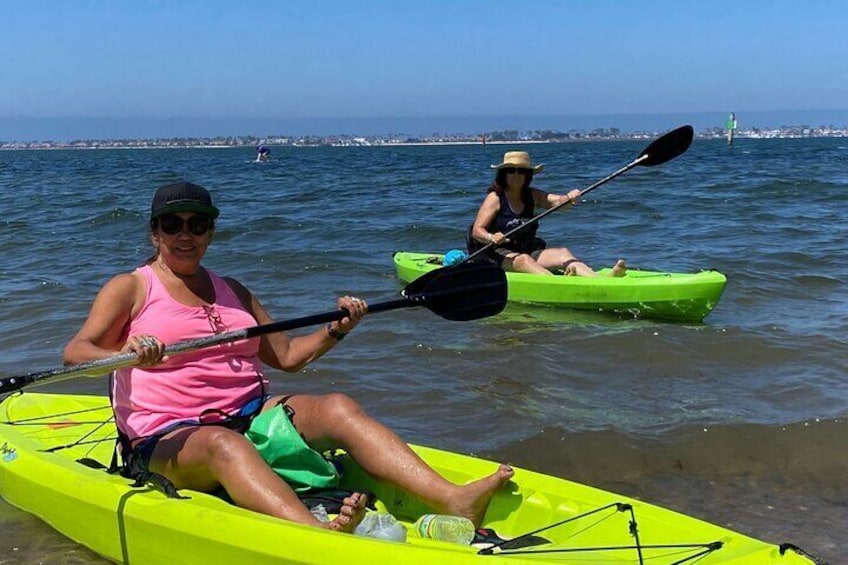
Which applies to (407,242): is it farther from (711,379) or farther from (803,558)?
(803,558)

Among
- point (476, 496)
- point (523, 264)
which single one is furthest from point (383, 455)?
point (523, 264)

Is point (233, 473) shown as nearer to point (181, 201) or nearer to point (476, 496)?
point (476, 496)

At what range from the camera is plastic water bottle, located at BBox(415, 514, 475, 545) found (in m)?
3.17

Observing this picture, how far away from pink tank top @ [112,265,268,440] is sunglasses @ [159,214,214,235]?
0.61 feet

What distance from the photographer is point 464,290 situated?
411cm

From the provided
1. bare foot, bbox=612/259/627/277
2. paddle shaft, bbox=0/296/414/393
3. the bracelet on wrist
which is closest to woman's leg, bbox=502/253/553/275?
bare foot, bbox=612/259/627/277

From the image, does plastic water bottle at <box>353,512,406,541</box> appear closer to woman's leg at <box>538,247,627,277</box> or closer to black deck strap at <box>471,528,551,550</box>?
black deck strap at <box>471,528,551,550</box>

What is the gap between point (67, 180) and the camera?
30.2 meters

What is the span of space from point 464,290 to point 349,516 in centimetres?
145

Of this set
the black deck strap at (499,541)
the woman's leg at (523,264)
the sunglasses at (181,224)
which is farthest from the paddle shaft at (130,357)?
the woman's leg at (523,264)

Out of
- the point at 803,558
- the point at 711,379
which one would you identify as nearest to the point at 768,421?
the point at 711,379

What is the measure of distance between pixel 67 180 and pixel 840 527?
30096 millimetres

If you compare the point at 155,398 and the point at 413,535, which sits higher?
the point at 155,398

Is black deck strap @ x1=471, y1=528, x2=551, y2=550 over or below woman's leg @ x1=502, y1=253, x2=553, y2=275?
below
